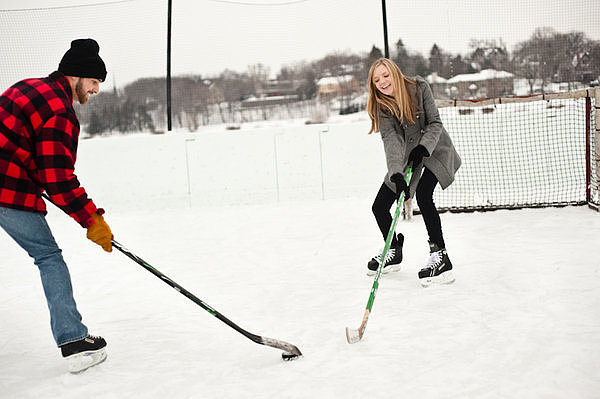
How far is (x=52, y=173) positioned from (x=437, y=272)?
1753mm

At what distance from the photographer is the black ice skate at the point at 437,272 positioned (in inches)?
110

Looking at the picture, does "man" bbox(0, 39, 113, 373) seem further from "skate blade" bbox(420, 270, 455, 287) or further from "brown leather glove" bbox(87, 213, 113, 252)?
"skate blade" bbox(420, 270, 455, 287)

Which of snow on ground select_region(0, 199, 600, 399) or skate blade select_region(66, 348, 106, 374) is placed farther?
skate blade select_region(66, 348, 106, 374)

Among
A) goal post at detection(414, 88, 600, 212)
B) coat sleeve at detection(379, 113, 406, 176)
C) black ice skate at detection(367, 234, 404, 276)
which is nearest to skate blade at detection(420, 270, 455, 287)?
black ice skate at detection(367, 234, 404, 276)

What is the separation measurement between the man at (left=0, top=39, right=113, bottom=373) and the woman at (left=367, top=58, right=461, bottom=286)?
4.34 feet

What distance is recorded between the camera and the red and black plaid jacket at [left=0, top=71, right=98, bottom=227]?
6.20 ft

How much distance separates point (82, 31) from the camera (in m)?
6.09

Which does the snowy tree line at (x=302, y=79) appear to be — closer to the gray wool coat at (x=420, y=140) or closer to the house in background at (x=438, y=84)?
the house in background at (x=438, y=84)

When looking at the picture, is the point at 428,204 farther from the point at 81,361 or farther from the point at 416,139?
the point at 81,361

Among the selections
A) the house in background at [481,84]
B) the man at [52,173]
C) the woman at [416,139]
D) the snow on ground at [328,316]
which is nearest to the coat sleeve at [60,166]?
the man at [52,173]

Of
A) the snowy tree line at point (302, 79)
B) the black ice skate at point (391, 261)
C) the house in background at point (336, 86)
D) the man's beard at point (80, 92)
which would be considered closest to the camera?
the man's beard at point (80, 92)

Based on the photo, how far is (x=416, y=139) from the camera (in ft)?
9.39

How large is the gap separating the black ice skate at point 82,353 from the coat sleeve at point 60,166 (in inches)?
16.6

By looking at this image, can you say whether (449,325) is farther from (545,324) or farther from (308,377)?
(308,377)
